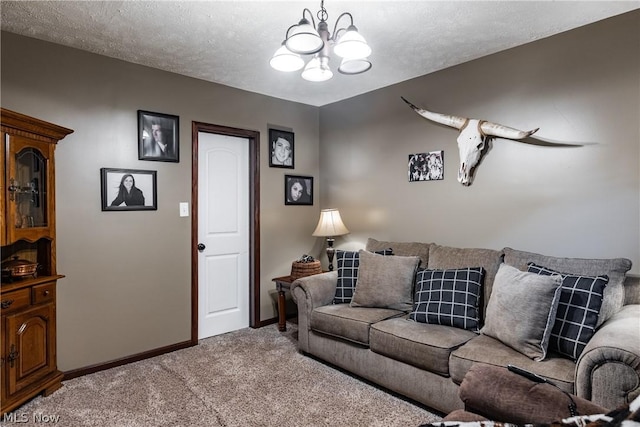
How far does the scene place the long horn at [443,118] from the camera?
3139mm

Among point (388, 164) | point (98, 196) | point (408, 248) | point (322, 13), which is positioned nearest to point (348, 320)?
point (408, 248)

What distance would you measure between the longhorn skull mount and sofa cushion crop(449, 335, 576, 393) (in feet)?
4.54

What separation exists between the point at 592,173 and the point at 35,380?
3884 millimetres

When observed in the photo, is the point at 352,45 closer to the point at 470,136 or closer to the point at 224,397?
the point at 470,136

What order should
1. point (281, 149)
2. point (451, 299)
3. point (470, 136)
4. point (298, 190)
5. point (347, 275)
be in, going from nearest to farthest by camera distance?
point (451, 299) < point (470, 136) < point (347, 275) < point (281, 149) < point (298, 190)

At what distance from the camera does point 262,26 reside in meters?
2.48

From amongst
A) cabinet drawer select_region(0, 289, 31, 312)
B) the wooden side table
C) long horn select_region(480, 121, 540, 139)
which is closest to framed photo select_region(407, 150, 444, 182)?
long horn select_region(480, 121, 540, 139)

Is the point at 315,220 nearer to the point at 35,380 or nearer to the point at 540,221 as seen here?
the point at 540,221

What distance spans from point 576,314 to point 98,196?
3.30 m

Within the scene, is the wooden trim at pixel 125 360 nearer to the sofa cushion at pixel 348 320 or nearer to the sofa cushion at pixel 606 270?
the sofa cushion at pixel 348 320

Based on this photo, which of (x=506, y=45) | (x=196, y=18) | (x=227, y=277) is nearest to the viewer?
(x=196, y=18)

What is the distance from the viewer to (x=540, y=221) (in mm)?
2736

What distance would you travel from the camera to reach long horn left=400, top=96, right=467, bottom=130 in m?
3.14

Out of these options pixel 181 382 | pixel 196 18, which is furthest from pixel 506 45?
pixel 181 382
